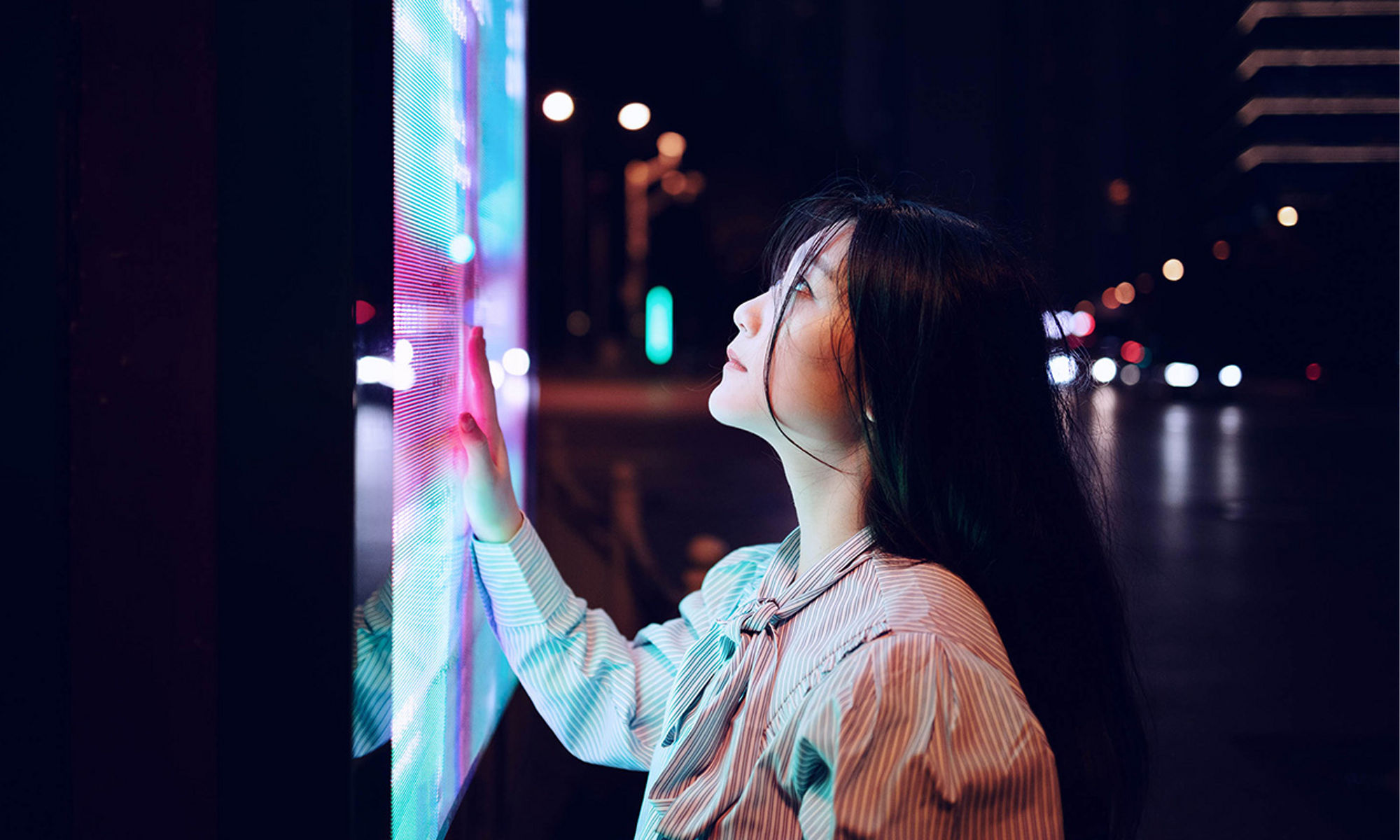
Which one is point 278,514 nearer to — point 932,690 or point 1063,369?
point 932,690

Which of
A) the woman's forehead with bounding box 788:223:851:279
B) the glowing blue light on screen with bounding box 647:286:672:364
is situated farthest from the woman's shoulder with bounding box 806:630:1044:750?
the glowing blue light on screen with bounding box 647:286:672:364

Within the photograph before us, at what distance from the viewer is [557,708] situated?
1.83 meters

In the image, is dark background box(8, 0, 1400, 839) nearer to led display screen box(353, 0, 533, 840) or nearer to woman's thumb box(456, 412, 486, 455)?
led display screen box(353, 0, 533, 840)

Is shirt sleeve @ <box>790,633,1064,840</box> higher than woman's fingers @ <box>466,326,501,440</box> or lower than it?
lower

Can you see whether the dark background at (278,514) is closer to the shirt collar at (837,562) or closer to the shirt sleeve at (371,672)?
the shirt sleeve at (371,672)

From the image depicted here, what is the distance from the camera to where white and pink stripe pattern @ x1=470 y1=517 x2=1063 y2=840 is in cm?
97

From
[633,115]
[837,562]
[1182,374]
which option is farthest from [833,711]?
[1182,374]

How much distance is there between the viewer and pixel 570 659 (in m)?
1.80

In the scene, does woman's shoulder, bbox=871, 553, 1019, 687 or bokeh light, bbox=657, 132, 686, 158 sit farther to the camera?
bokeh light, bbox=657, 132, 686, 158

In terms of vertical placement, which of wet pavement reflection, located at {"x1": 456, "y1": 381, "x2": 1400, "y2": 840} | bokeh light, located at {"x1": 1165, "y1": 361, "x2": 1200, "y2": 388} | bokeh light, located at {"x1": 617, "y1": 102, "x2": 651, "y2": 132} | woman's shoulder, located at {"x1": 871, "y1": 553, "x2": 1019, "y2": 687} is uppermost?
bokeh light, located at {"x1": 617, "y1": 102, "x2": 651, "y2": 132}

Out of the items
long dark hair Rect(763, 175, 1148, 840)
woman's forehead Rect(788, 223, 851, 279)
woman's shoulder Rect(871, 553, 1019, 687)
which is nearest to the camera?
woman's shoulder Rect(871, 553, 1019, 687)

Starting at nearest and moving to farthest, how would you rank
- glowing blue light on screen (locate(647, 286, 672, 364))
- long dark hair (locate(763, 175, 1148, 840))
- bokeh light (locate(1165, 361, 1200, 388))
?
1. long dark hair (locate(763, 175, 1148, 840))
2. bokeh light (locate(1165, 361, 1200, 388))
3. glowing blue light on screen (locate(647, 286, 672, 364))

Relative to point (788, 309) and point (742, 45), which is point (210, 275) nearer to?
point (788, 309)

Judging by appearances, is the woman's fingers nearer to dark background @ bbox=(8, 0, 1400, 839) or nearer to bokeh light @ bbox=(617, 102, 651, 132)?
dark background @ bbox=(8, 0, 1400, 839)
